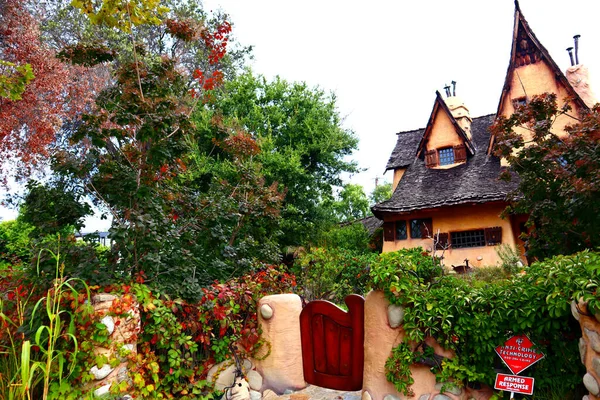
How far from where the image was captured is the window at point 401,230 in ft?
51.2

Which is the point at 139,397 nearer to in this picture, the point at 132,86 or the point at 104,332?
the point at 104,332

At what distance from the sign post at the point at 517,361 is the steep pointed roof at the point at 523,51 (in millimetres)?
13043

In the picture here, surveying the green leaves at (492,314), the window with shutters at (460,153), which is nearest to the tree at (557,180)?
the green leaves at (492,314)

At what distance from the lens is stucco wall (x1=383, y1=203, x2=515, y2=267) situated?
13430 millimetres

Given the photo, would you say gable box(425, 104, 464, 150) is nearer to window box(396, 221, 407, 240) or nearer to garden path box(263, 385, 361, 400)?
window box(396, 221, 407, 240)

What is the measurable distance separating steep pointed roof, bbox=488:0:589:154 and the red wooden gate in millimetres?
12853

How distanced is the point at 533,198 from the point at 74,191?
701 centimetres

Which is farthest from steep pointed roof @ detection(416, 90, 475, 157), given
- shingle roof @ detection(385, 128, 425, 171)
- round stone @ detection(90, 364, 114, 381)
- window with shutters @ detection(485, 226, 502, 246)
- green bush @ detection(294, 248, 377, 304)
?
round stone @ detection(90, 364, 114, 381)

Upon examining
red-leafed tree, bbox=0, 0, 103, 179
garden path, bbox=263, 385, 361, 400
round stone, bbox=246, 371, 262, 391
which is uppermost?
red-leafed tree, bbox=0, 0, 103, 179

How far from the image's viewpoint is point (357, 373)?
488cm

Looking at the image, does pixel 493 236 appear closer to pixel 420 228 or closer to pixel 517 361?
pixel 420 228

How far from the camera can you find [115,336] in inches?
161

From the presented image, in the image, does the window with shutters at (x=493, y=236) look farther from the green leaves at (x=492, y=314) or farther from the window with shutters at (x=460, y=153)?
the green leaves at (x=492, y=314)

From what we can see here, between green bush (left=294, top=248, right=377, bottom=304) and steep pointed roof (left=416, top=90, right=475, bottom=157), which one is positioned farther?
steep pointed roof (left=416, top=90, right=475, bottom=157)
